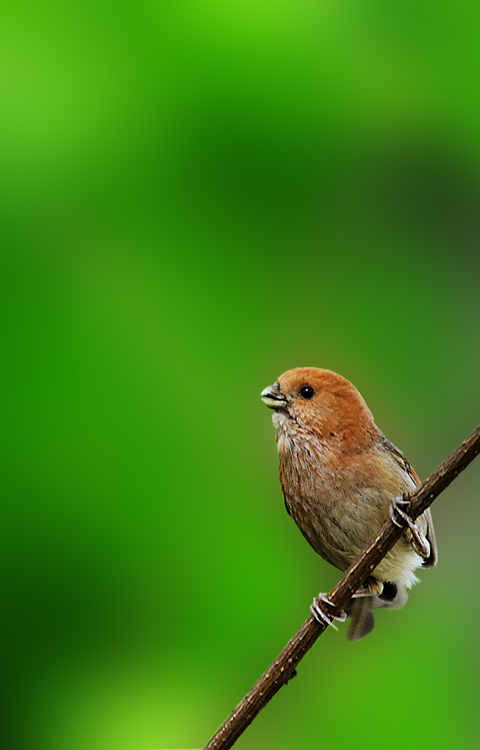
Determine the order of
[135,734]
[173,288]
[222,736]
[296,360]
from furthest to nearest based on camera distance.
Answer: [173,288] → [135,734] → [296,360] → [222,736]

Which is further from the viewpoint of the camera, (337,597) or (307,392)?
(307,392)

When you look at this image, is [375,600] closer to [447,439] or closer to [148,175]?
[447,439]

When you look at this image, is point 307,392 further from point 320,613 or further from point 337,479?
point 320,613

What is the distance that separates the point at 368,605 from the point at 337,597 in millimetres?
207

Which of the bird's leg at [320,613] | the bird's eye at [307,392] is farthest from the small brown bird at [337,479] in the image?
the bird's leg at [320,613]

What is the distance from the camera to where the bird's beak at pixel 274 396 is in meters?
0.66

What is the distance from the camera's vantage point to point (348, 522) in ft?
2.19

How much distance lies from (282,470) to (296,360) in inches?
7.3

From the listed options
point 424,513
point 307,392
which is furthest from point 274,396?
point 424,513

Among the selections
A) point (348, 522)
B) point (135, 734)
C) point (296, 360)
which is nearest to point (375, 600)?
point (348, 522)

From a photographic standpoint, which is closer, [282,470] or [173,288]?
[282,470]

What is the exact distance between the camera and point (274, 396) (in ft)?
2.23

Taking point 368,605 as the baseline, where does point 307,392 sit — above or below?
above

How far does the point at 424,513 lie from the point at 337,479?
0.28 ft
